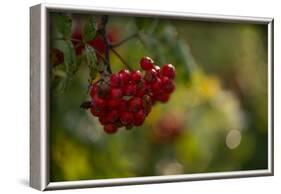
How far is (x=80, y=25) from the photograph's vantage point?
2400 millimetres

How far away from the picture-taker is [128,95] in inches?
95.3

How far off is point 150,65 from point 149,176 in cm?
36

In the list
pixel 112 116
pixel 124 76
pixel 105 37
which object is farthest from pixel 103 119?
pixel 105 37

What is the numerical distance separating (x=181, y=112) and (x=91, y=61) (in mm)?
359

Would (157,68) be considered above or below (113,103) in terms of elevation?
above

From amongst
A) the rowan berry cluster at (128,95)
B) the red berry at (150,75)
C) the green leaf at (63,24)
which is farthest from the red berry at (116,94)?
the green leaf at (63,24)

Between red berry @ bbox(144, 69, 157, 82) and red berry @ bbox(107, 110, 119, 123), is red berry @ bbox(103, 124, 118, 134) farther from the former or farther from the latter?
red berry @ bbox(144, 69, 157, 82)

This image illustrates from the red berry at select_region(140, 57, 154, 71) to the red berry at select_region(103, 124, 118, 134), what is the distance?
0.21 m

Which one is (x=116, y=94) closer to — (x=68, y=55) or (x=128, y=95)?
(x=128, y=95)

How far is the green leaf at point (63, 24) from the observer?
2.36 m

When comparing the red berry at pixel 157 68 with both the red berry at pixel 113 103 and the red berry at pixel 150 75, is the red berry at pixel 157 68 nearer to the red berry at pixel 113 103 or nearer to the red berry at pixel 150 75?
the red berry at pixel 150 75

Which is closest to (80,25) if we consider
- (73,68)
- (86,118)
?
(73,68)

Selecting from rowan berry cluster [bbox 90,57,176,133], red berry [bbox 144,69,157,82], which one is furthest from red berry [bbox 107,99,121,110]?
red berry [bbox 144,69,157,82]

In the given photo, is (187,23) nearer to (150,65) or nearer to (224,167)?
(150,65)
